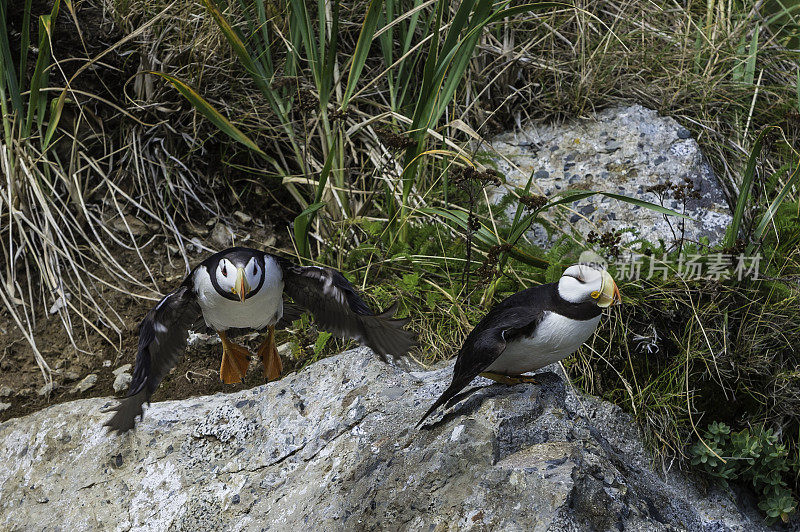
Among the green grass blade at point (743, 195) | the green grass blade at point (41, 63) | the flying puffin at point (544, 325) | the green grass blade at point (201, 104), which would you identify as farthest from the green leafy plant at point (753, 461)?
the green grass blade at point (41, 63)

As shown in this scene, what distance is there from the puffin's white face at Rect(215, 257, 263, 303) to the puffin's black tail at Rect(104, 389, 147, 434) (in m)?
0.48

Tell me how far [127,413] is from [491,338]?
1371 mm

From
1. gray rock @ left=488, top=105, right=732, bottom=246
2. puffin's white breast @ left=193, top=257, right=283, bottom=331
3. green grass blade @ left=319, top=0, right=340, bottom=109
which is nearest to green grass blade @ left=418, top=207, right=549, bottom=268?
gray rock @ left=488, top=105, right=732, bottom=246

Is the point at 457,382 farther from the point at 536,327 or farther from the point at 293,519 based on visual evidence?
the point at 293,519

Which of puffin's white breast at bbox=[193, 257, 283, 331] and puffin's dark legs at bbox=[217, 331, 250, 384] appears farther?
puffin's dark legs at bbox=[217, 331, 250, 384]

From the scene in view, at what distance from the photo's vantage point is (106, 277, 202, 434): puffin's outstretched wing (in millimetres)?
2789

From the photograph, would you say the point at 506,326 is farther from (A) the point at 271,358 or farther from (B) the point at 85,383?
(B) the point at 85,383

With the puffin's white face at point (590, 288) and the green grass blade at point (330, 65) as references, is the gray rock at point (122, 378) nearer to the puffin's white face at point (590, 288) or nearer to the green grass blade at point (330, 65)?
the green grass blade at point (330, 65)

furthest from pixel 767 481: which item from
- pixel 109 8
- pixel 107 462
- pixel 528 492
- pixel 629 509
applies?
pixel 109 8

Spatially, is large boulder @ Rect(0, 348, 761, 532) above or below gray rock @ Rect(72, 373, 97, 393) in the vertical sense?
above

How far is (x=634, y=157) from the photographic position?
4.45 meters

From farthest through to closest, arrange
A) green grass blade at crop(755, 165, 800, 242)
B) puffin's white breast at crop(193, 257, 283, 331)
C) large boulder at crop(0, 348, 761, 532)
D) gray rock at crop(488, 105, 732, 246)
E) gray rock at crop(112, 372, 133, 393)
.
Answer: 1. gray rock at crop(488, 105, 732, 246)
2. gray rock at crop(112, 372, 133, 393)
3. green grass blade at crop(755, 165, 800, 242)
4. puffin's white breast at crop(193, 257, 283, 331)
5. large boulder at crop(0, 348, 761, 532)

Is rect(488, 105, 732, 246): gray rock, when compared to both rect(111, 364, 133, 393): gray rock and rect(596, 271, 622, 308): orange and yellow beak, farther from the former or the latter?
rect(111, 364, 133, 393): gray rock

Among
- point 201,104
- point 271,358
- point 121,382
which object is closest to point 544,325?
point 271,358
